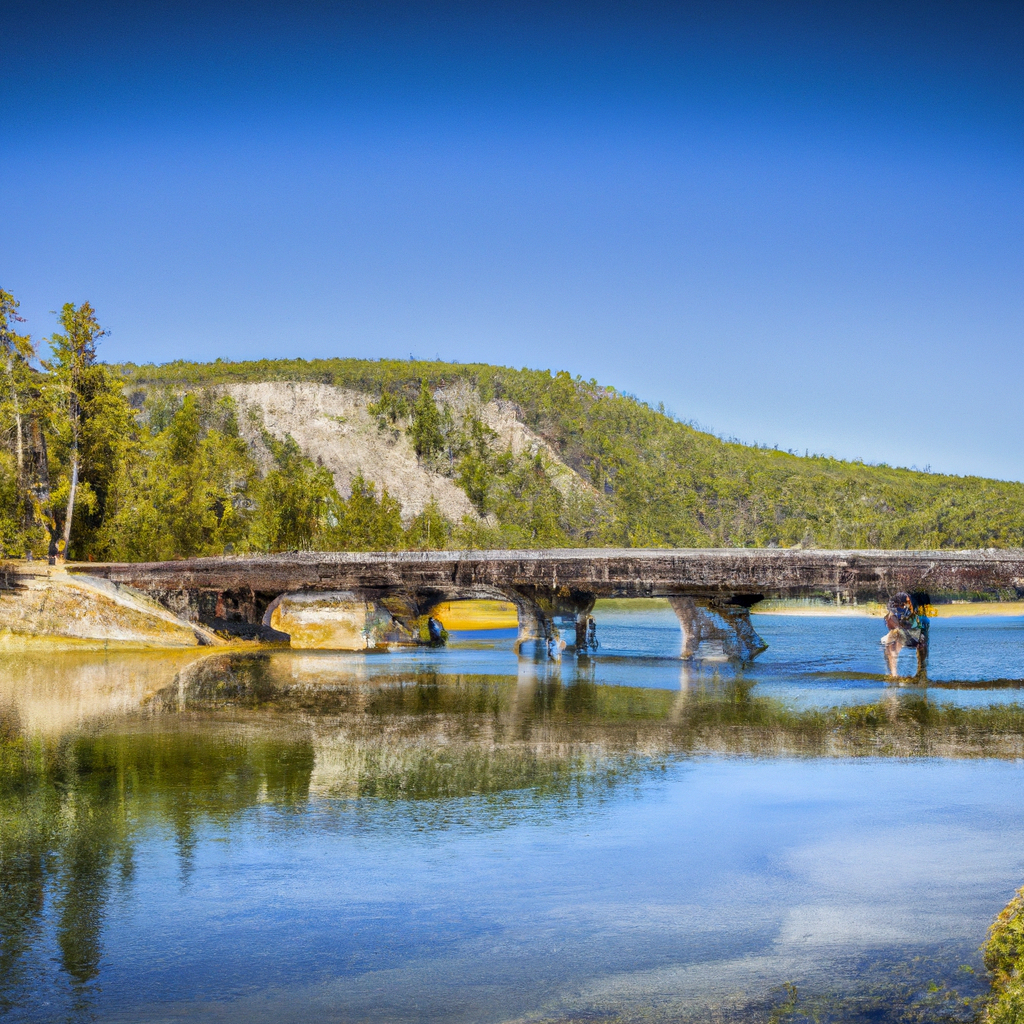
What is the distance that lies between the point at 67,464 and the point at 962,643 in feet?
190

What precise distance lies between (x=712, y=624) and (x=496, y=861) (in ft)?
115

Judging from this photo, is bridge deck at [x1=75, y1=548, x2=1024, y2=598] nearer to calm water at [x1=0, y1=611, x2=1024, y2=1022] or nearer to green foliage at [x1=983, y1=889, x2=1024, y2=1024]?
calm water at [x1=0, y1=611, x2=1024, y2=1022]

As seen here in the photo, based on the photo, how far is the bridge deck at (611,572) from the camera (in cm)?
3719

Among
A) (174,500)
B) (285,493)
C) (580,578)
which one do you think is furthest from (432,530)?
(580,578)

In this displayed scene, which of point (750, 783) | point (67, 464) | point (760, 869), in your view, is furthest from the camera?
point (67, 464)

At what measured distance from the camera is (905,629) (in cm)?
3997

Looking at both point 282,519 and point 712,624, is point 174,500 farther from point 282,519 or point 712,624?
point 712,624

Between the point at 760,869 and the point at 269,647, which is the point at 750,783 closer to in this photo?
the point at 760,869

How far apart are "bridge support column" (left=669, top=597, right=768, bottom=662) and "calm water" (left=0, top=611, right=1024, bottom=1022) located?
19005 millimetres

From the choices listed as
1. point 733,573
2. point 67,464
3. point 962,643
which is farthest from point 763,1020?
point 962,643

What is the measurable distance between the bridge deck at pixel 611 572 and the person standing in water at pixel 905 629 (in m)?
0.80

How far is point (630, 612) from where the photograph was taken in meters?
127

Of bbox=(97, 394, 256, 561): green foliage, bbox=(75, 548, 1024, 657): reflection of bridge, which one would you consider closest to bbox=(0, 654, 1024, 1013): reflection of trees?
bbox=(75, 548, 1024, 657): reflection of bridge

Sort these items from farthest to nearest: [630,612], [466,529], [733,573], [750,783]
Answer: [466,529] → [630,612] → [733,573] → [750,783]
